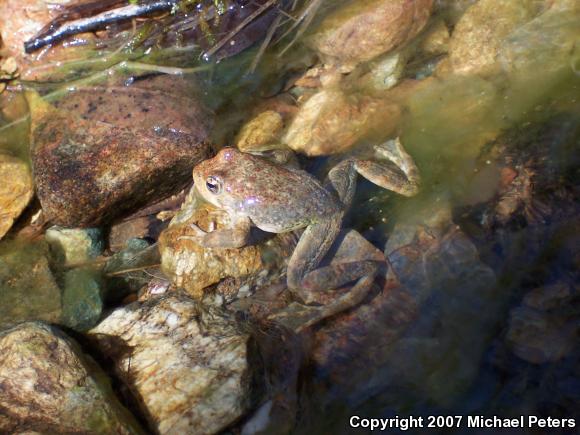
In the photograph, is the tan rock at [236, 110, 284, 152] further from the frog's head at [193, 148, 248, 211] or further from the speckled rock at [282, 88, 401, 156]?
the frog's head at [193, 148, 248, 211]

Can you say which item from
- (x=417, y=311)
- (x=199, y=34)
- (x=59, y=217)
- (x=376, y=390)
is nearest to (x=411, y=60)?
(x=199, y=34)

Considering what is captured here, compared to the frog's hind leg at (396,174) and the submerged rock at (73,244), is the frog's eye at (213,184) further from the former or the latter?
the submerged rock at (73,244)

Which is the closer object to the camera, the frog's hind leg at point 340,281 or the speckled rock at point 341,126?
the frog's hind leg at point 340,281

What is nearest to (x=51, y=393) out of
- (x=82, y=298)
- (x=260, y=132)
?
(x=82, y=298)

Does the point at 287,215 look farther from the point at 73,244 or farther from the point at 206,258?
the point at 73,244

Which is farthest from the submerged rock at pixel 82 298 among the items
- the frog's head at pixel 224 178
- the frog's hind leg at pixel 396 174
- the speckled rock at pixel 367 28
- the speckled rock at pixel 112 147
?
the speckled rock at pixel 367 28

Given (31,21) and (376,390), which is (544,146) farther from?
(31,21)

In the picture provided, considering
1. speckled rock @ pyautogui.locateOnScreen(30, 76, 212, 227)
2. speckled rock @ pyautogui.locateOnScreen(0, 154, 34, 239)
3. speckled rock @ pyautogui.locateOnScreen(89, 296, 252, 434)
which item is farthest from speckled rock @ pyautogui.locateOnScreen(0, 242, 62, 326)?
speckled rock @ pyautogui.locateOnScreen(89, 296, 252, 434)
